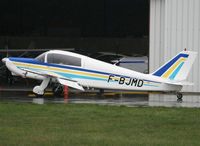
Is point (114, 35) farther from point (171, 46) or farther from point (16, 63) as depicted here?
point (16, 63)

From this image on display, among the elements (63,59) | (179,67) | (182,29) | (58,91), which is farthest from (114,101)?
(182,29)

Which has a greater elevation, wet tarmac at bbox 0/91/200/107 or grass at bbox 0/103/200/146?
grass at bbox 0/103/200/146

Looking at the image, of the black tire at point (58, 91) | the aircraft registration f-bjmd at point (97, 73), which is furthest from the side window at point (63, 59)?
the black tire at point (58, 91)

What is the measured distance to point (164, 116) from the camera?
12.6m

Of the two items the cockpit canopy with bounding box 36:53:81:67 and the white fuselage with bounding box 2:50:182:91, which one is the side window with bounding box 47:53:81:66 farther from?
the white fuselage with bounding box 2:50:182:91

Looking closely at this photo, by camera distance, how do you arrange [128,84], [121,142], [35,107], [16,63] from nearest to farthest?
[121,142], [35,107], [128,84], [16,63]

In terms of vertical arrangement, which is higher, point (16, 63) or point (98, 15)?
point (98, 15)

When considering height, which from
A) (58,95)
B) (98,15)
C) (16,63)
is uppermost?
(98,15)

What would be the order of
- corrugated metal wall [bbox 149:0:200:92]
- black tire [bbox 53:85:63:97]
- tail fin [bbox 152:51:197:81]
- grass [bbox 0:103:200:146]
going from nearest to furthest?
grass [bbox 0:103:200:146]
tail fin [bbox 152:51:197:81]
black tire [bbox 53:85:63:97]
corrugated metal wall [bbox 149:0:200:92]

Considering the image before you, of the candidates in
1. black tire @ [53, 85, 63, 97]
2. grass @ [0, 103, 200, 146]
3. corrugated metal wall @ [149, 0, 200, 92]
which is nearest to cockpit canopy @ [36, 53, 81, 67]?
black tire @ [53, 85, 63, 97]

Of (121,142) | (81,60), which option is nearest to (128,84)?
(81,60)

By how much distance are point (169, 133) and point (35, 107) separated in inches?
215

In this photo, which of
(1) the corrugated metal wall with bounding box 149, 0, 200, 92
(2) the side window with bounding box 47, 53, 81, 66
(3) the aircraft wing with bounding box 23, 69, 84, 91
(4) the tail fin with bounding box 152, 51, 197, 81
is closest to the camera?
(4) the tail fin with bounding box 152, 51, 197, 81

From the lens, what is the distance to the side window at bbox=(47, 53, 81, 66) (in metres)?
19.6
